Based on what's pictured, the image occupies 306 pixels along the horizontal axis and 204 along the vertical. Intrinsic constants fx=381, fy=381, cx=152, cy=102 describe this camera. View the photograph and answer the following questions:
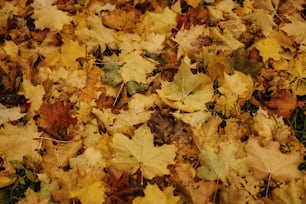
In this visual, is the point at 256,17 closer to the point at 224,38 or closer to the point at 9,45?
the point at 224,38

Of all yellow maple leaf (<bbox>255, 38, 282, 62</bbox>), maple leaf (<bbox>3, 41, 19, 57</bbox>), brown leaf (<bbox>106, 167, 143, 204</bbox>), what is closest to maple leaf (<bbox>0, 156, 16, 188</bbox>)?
brown leaf (<bbox>106, 167, 143, 204</bbox>)

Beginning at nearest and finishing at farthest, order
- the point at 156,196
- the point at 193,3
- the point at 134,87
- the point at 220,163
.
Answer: the point at 156,196, the point at 220,163, the point at 134,87, the point at 193,3

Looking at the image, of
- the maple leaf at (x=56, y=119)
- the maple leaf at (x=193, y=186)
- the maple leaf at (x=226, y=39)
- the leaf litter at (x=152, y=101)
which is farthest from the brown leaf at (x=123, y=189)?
the maple leaf at (x=226, y=39)

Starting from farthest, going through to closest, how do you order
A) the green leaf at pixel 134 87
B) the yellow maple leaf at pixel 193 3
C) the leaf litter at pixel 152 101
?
the yellow maple leaf at pixel 193 3 < the green leaf at pixel 134 87 < the leaf litter at pixel 152 101

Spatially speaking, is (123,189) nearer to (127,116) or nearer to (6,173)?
(127,116)

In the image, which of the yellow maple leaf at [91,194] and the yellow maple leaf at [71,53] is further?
the yellow maple leaf at [71,53]

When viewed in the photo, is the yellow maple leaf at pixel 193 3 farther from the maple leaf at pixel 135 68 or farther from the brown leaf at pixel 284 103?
the brown leaf at pixel 284 103

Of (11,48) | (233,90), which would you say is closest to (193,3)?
(233,90)
